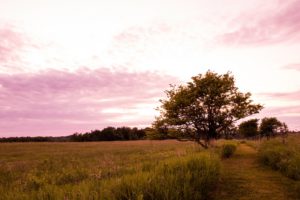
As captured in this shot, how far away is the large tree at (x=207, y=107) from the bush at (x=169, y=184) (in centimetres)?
1544

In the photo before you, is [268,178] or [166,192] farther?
[268,178]

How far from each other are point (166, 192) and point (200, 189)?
203 cm

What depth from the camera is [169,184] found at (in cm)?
716

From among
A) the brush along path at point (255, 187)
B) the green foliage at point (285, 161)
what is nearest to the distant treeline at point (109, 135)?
the green foliage at point (285, 161)

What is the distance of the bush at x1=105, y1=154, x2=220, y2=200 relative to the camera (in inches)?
249

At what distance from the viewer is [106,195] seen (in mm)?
5746

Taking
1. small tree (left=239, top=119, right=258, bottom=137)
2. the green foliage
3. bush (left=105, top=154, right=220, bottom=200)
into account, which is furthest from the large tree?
small tree (left=239, top=119, right=258, bottom=137)

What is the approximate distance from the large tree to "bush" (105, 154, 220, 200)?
50.7 feet

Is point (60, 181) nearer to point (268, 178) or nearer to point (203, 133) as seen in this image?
point (268, 178)

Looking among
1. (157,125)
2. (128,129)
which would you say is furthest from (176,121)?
(128,129)

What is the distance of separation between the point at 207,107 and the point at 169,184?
61.8ft

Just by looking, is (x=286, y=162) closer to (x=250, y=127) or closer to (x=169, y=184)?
(x=169, y=184)

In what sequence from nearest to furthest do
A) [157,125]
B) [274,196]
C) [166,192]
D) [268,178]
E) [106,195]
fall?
[106,195]
[166,192]
[274,196]
[268,178]
[157,125]

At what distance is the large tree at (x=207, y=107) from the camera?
25.0 meters
